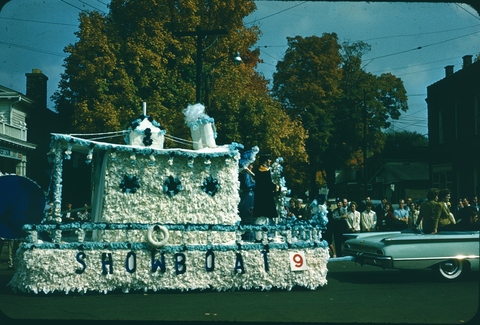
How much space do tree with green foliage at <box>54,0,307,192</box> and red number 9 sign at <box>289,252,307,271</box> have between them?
44.6ft

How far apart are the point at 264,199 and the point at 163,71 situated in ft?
50.8

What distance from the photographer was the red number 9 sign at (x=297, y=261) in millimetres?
10828

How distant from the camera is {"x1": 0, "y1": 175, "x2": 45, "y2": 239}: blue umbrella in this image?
1012cm

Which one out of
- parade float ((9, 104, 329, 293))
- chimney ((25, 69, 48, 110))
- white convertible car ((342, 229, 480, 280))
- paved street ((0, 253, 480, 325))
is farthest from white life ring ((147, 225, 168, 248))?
chimney ((25, 69, 48, 110))

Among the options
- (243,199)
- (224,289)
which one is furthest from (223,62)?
(224,289)

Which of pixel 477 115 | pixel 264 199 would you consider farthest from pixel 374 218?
pixel 477 115

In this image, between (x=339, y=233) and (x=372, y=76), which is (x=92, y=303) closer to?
(x=339, y=233)

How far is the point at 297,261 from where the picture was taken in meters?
10.9

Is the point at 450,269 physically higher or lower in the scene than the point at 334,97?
lower

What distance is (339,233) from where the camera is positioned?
1694cm

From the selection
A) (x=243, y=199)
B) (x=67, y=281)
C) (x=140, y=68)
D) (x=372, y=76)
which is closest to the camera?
(x=67, y=281)

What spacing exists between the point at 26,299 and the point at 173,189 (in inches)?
123

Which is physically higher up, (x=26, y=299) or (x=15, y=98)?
(x=15, y=98)

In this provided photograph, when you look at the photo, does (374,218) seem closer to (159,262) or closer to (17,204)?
(159,262)
